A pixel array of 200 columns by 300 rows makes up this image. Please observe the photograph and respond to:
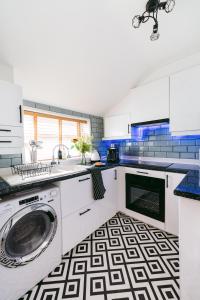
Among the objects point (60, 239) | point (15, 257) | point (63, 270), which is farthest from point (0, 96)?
point (63, 270)

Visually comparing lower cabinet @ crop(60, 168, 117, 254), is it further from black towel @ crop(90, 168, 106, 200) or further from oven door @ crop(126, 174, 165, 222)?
oven door @ crop(126, 174, 165, 222)

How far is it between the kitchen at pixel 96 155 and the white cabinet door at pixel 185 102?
0.01m

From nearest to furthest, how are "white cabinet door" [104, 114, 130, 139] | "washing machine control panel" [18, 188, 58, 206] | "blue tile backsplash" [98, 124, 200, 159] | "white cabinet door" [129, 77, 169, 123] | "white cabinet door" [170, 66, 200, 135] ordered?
"washing machine control panel" [18, 188, 58, 206] → "white cabinet door" [170, 66, 200, 135] → "white cabinet door" [129, 77, 169, 123] → "blue tile backsplash" [98, 124, 200, 159] → "white cabinet door" [104, 114, 130, 139]

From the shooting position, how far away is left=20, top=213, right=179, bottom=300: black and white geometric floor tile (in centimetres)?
118

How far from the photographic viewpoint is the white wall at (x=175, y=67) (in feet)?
6.24

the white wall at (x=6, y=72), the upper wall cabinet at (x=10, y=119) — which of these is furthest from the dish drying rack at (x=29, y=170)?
the white wall at (x=6, y=72)

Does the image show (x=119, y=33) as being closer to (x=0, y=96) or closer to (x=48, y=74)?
(x=48, y=74)

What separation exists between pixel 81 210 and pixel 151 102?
1.77 m

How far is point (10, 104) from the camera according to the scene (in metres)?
1.36

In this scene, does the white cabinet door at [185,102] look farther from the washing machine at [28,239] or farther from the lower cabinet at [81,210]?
the washing machine at [28,239]

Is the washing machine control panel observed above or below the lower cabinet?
above

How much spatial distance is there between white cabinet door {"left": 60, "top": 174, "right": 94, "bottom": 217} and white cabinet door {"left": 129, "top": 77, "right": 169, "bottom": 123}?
1.23 m

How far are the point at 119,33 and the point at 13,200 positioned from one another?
6.17 feet

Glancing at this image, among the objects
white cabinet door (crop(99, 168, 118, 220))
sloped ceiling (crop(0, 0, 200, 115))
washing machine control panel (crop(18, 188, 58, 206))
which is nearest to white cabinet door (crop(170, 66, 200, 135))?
sloped ceiling (crop(0, 0, 200, 115))
